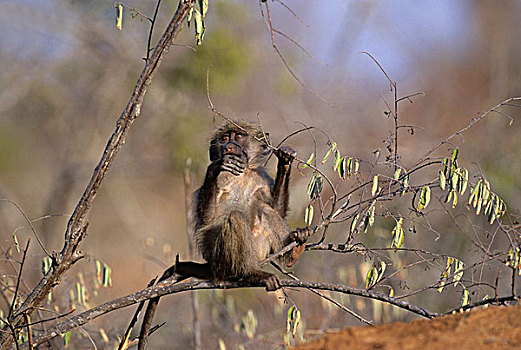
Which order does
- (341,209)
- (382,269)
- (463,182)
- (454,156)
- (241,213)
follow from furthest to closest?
(241,213) → (341,209) → (382,269) → (463,182) → (454,156)

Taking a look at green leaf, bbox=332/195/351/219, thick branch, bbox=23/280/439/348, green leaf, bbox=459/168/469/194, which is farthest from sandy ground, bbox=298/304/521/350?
green leaf, bbox=332/195/351/219

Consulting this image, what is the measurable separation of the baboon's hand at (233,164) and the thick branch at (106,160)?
163 centimetres

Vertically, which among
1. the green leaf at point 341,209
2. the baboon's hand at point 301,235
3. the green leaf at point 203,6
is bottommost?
the baboon's hand at point 301,235

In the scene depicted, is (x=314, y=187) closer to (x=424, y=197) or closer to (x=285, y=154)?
(x=424, y=197)

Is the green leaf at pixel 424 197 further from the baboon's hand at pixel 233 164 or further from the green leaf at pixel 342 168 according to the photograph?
the baboon's hand at pixel 233 164

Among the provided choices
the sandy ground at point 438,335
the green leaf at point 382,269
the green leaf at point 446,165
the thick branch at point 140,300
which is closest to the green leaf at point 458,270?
the thick branch at point 140,300

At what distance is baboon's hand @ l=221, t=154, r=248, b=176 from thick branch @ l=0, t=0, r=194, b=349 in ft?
5.34

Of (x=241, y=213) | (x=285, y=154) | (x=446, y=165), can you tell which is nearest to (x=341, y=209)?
(x=446, y=165)

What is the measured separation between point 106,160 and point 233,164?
1.81m

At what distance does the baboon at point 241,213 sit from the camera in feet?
18.3

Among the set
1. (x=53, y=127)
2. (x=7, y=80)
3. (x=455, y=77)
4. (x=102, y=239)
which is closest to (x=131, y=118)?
(x=7, y=80)

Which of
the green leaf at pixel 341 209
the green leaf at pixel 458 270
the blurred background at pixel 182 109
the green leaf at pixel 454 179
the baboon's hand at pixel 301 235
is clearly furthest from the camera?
the blurred background at pixel 182 109

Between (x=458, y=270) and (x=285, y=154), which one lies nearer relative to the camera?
(x=458, y=270)

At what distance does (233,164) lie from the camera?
5832 millimetres
